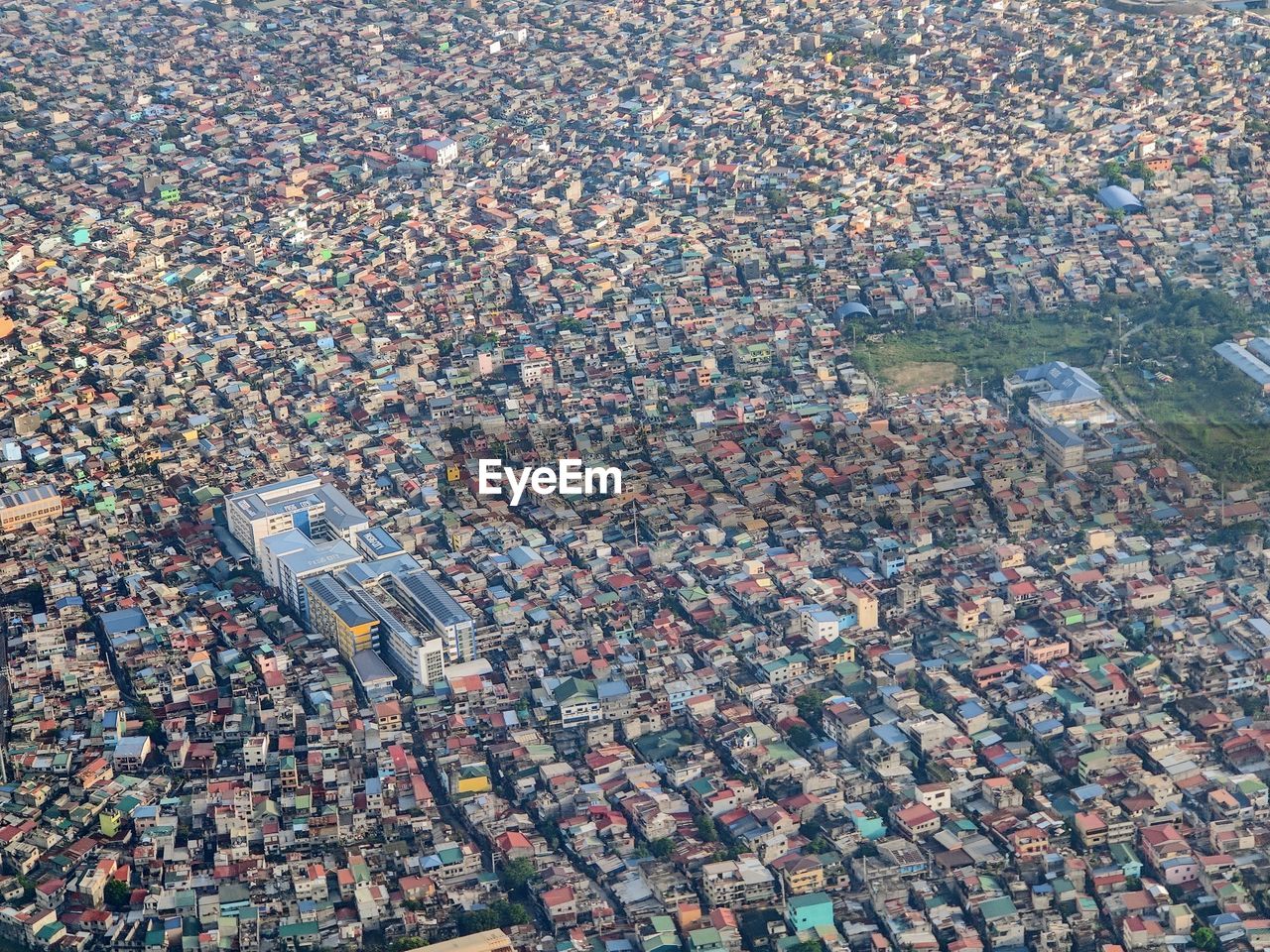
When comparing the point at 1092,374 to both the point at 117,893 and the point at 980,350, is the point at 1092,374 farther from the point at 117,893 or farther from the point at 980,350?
the point at 117,893

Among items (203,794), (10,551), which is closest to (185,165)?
(10,551)

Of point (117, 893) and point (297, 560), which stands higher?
point (297, 560)

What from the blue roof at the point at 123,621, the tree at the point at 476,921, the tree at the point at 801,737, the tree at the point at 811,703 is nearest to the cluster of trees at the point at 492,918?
the tree at the point at 476,921

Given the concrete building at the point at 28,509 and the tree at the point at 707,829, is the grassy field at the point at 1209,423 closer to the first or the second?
the tree at the point at 707,829

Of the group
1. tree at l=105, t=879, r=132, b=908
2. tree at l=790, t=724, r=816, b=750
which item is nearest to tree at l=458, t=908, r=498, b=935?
tree at l=105, t=879, r=132, b=908

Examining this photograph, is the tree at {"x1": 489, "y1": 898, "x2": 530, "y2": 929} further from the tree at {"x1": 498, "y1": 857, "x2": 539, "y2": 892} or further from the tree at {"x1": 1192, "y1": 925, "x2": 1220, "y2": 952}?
the tree at {"x1": 1192, "y1": 925, "x2": 1220, "y2": 952}

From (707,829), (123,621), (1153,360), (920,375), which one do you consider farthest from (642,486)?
(1153,360)
